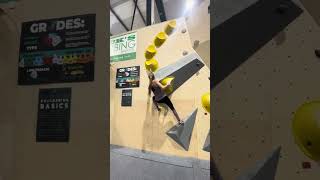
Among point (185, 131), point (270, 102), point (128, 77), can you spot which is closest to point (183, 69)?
point (185, 131)

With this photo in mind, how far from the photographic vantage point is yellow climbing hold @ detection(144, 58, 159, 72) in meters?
3.87

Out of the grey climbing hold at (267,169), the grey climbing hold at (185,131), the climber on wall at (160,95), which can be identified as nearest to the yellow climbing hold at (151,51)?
the climber on wall at (160,95)

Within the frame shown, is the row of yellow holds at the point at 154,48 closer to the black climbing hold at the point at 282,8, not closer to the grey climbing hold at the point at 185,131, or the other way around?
the grey climbing hold at the point at 185,131

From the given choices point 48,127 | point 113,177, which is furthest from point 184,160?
point 48,127

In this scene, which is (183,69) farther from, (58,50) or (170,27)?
(58,50)

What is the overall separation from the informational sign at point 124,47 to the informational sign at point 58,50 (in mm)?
2937

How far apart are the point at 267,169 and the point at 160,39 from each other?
9.92 ft

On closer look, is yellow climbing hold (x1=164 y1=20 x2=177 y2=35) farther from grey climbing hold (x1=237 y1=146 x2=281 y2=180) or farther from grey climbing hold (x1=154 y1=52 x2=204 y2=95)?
grey climbing hold (x1=237 y1=146 x2=281 y2=180)

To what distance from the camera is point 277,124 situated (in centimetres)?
104

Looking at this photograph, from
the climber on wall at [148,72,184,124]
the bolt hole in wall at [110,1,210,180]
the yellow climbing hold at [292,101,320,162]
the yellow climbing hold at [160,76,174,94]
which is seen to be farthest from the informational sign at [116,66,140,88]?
the yellow climbing hold at [292,101,320,162]

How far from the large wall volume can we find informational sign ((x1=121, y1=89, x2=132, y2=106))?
2.85 meters

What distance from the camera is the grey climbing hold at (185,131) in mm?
3477

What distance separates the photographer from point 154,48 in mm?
3957

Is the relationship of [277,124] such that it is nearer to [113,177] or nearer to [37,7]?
[37,7]
